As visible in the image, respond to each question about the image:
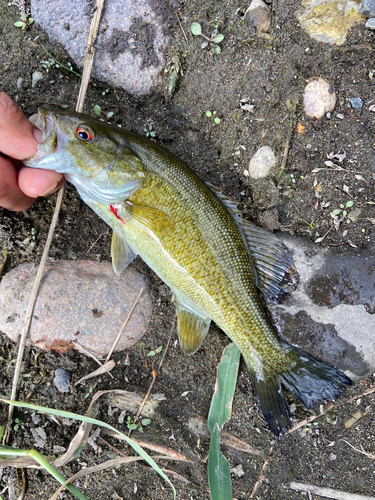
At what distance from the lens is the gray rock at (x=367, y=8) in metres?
2.90

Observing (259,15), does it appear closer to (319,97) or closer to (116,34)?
(319,97)

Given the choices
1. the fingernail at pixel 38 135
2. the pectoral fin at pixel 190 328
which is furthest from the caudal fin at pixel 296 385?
the fingernail at pixel 38 135

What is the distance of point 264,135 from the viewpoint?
3068 mm

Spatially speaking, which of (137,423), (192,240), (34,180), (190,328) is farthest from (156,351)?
(34,180)

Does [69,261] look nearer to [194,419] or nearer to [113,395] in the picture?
[113,395]

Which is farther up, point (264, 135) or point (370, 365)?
point (264, 135)

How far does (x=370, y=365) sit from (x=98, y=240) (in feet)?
8.20

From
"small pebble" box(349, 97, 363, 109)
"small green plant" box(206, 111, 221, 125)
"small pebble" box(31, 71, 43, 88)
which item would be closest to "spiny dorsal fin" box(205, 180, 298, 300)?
"small green plant" box(206, 111, 221, 125)

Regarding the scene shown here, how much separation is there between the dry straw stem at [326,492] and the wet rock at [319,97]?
3.13 m

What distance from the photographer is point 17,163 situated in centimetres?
272

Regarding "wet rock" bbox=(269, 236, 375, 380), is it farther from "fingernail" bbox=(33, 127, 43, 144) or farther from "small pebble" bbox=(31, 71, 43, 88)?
"small pebble" bbox=(31, 71, 43, 88)

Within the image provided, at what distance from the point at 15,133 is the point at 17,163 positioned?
1.07 ft

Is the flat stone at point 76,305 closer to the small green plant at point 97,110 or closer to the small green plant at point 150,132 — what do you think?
the small green plant at point 150,132

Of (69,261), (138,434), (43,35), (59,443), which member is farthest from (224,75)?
(59,443)
